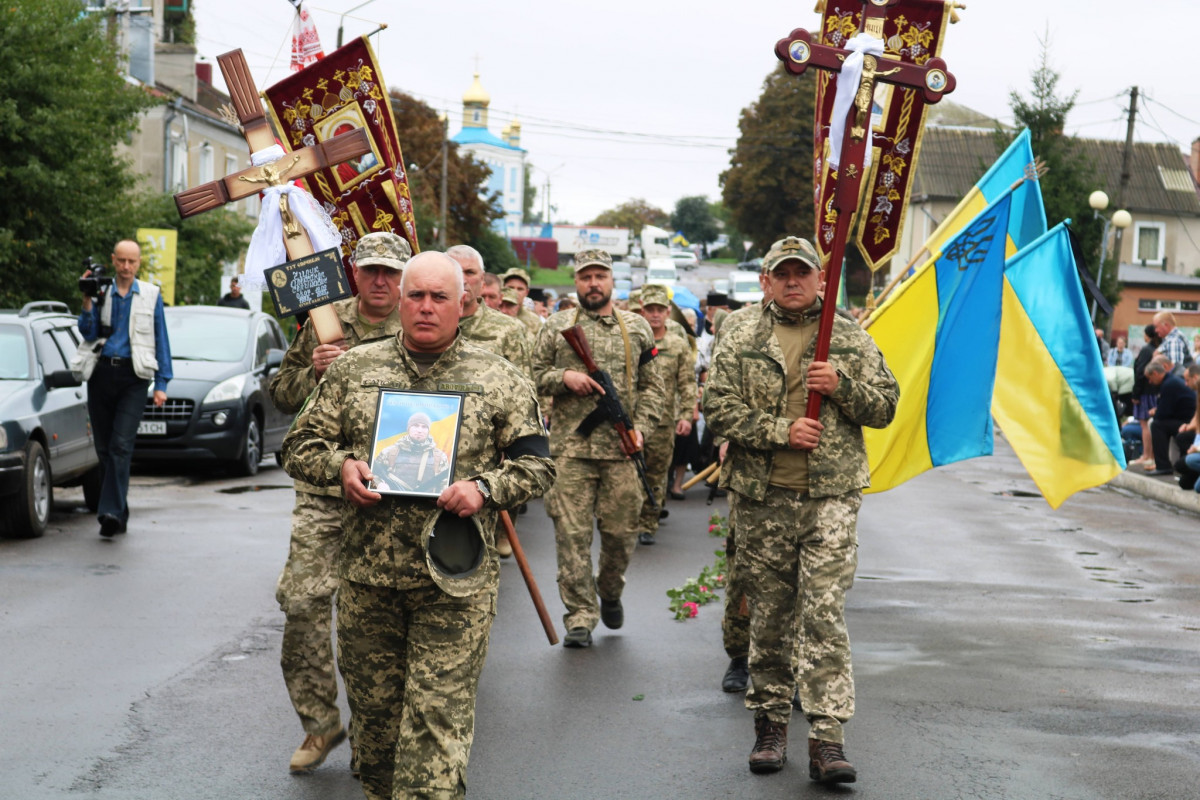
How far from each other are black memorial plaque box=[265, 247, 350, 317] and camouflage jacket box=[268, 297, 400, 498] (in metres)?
0.22

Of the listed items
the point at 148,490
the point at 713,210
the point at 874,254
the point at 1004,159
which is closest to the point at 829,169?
the point at 874,254

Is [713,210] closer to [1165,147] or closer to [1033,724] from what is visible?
[1165,147]

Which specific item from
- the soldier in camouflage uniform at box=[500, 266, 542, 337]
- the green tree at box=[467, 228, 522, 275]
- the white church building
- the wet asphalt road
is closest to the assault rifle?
the wet asphalt road

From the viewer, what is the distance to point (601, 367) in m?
9.04

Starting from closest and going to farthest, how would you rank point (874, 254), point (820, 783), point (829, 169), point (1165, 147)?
point (820, 783) → point (829, 169) → point (874, 254) → point (1165, 147)

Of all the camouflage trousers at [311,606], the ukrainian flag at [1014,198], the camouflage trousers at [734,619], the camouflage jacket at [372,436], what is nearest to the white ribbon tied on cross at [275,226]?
the camouflage trousers at [311,606]

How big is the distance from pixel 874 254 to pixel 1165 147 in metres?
73.1

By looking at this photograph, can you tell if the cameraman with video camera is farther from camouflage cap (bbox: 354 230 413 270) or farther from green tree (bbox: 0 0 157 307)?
green tree (bbox: 0 0 157 307)

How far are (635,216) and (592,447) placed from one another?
150 metres

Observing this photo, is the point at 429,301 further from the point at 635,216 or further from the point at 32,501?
the point at 635,216

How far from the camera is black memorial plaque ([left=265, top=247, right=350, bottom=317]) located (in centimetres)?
577

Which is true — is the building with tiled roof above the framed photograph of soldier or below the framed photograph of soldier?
above

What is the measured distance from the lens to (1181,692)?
749cm

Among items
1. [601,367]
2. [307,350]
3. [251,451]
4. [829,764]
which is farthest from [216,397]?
[829,764]
